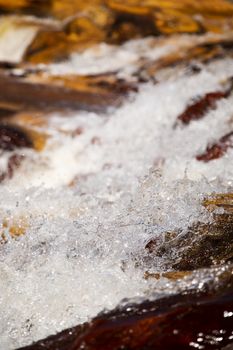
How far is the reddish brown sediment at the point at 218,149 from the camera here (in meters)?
2.55

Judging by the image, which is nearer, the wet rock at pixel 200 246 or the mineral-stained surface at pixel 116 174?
the mineral-stained surface at pixel 116 174

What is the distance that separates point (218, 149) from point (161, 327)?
60.1 inches

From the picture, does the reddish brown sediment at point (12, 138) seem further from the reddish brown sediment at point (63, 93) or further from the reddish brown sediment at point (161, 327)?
the reddish brown sediment at point (161, 327)

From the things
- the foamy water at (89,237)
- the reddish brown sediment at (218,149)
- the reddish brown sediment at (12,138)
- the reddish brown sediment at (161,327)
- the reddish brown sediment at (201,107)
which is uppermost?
the reddish brown sediment at (161,327)

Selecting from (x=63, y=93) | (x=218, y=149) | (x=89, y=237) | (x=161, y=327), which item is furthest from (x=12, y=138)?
(x=161, y=327)

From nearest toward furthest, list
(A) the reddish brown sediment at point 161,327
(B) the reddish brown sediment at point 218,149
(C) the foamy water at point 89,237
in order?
(A) the reddish brown sediment at point 161,327, (C) the foamy water at point 89,237, (B) the reddish brown sediment at point 218,149

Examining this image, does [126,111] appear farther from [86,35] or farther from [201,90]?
[86,35]

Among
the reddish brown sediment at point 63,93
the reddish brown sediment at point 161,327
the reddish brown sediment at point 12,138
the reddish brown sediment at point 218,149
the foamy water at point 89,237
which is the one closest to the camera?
the reddish brown sediment at point 161,327

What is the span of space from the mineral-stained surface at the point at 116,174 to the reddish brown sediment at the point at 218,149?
0.01 metres

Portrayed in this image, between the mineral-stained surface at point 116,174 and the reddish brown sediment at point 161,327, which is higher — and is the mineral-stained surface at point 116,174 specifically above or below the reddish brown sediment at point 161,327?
below

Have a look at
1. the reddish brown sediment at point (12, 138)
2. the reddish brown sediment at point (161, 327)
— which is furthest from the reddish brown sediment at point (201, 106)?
the reddish brown sediment at point (161, 327)

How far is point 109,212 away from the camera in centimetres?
175

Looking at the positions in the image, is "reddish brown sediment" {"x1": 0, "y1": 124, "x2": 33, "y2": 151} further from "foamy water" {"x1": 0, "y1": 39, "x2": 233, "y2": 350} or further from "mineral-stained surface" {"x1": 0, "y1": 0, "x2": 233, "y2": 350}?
"foamy water" {"x1": 0, "y1": 39, "x2": 233, "y2": 350}

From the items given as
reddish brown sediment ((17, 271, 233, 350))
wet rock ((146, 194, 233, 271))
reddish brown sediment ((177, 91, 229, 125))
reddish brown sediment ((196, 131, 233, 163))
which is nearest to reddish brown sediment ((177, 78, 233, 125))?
reddish brown sediment ((177, 91, 229, 125))
